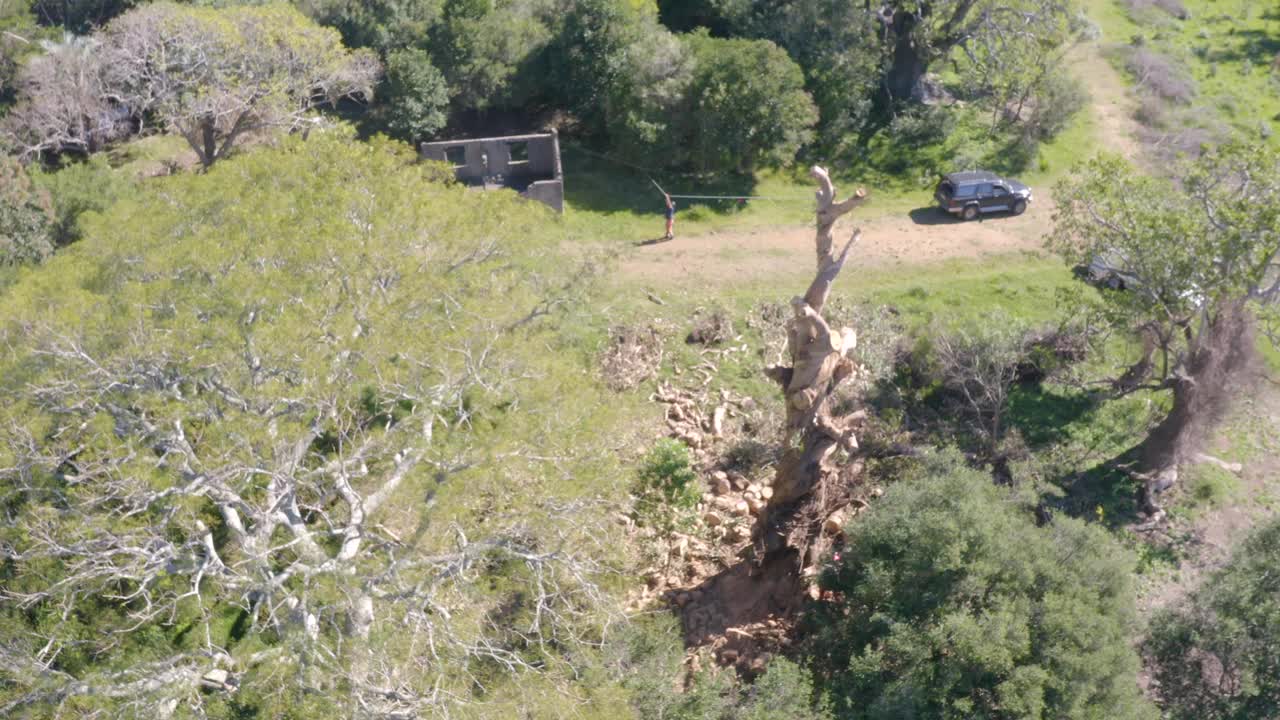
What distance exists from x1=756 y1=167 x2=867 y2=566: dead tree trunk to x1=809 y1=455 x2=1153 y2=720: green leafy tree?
3.75ft

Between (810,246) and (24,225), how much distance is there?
22.6 m

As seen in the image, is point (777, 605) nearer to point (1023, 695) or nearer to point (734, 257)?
point (1023, 695)

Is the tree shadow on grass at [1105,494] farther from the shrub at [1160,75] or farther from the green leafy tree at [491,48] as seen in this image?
the green leafy tree at [491,48]

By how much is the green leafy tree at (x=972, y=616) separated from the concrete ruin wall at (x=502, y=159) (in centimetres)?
1803

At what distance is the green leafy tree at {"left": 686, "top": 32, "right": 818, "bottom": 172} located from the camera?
3234 cm

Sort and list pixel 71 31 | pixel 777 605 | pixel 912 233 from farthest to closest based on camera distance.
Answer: pixel 71 31
pixel 912 233
pixel 777 605

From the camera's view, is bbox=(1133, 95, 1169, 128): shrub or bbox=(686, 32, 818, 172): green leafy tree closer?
bbox=(686, 32, 818, 172): green leafy tree

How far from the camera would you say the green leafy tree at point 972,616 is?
16016 mm

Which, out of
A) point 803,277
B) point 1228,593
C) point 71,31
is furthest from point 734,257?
point 71,31

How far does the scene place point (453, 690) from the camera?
15.5 m

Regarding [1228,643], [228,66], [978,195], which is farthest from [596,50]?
[1228,643]

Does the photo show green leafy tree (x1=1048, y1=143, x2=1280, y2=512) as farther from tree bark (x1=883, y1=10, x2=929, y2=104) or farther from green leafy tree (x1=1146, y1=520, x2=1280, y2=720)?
tree bark (x1=883, y1=10, x2=929, y2=104)

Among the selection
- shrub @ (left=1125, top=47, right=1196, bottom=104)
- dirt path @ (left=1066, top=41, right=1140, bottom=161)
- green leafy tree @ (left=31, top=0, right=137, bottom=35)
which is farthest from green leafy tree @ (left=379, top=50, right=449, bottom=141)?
shrub @ (left=1125, top=47, right=1196, bottom=104)

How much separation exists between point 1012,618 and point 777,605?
15.9ft
